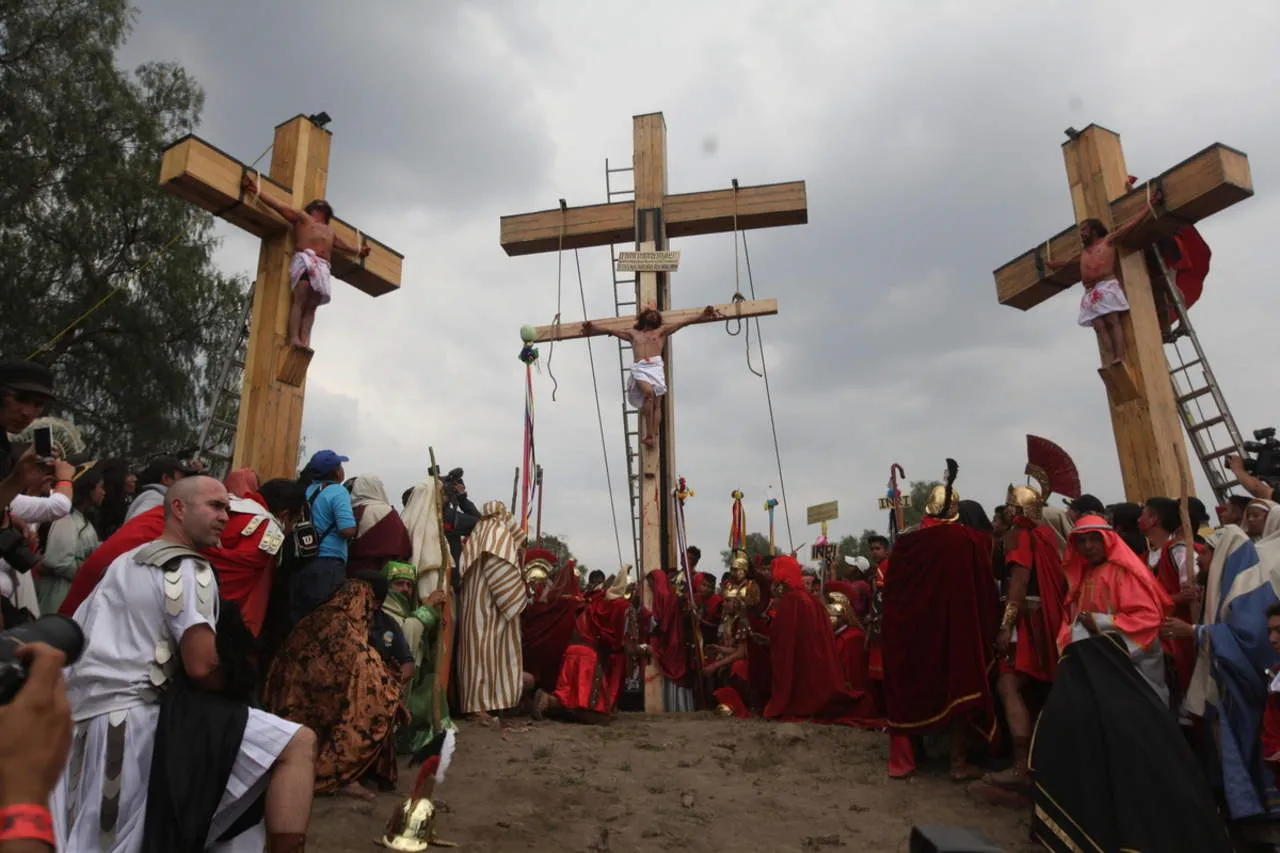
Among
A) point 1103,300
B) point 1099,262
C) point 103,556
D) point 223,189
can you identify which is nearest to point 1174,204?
point 1099,262

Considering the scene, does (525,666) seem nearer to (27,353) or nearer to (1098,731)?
(1098,731)

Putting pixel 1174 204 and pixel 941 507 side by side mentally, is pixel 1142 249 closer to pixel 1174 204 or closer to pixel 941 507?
pixel 1174 204

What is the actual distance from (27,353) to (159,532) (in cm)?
1245

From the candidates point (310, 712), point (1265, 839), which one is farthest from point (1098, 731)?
point (310, 712)

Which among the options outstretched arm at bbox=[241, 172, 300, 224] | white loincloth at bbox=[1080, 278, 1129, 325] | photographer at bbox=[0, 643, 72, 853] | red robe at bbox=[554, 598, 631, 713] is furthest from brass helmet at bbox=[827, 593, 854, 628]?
photographer at bbox=[0, 643, 72, 853]

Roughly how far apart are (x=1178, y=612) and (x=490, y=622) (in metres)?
4.90

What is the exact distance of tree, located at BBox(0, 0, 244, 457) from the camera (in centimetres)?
1402

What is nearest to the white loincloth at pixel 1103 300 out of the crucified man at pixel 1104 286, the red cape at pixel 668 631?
the crucified man at pixel 1104 286

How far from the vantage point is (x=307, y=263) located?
770 cm

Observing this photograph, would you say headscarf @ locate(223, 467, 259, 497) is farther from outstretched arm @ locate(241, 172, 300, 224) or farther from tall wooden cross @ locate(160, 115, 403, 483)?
outstretched arm @ locate(241, 172, 300, 224)

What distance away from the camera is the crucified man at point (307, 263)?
25.2 ft

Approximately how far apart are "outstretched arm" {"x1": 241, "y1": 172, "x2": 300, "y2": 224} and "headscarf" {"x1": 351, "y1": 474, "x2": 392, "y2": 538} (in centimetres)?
258

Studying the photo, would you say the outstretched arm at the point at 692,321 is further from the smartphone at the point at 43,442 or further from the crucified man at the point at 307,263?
the smartphone at the point at 43,442

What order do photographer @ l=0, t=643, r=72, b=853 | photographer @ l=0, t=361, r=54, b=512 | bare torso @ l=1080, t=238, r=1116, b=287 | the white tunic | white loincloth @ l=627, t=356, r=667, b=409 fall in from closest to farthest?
photographer @ l=0, t=643, r=72, b=853 → the white tunic → photographer @ l=0, t=361, r=54, b=512 → bare torso @ l=1080, t=238, r=1116, b=287 → white loincloth @ l=627, t=356, r=667, b=409
